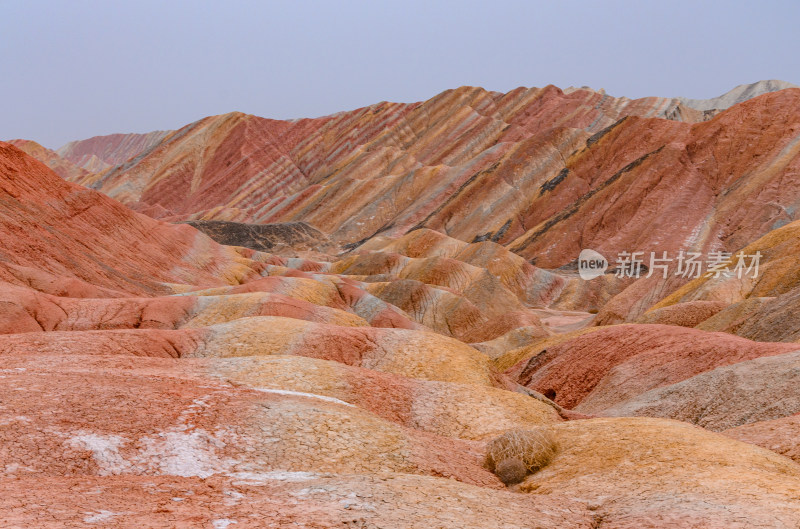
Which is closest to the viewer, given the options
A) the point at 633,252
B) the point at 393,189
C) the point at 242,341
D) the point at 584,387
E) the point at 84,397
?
the point at 84,397

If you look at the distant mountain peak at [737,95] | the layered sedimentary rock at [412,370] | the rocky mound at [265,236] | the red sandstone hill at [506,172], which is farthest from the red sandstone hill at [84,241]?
the distant mountain peak at [737,95]

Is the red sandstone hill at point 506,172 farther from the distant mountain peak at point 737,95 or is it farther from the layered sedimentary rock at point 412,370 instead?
the distant mountain peak at point 737,95

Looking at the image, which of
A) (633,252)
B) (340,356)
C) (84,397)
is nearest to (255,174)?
(633,252)

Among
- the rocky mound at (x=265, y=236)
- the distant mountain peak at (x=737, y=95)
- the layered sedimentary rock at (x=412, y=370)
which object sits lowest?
the layered sedimentary rock at (x=412, y=370)

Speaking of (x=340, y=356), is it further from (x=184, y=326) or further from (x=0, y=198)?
(x=0, y=198)

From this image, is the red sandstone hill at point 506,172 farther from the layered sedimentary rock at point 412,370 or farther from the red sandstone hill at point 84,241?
the red sandstone hill at point 84,241

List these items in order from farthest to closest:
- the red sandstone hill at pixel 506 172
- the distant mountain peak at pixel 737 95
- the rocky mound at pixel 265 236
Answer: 1. the distant mountain peak at pixel 737 95
2. the rocky mound at pixel 265 236
3. the red sandstone hill at pixel 506 172

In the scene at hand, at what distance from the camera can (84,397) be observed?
1359 cm

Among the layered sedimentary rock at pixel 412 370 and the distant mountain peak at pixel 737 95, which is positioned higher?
the distant mountain peak at pixel 737 95

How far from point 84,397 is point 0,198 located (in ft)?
133

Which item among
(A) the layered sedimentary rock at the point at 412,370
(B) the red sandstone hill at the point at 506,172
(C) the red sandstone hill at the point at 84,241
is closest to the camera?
(A) the layered sedimentary rock at the point at 412,370

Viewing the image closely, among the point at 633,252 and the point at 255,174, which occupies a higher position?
the point at 255,174

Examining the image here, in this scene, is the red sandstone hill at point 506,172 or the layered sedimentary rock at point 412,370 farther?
the red sandstone hill at point 506,172

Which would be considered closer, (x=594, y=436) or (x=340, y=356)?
(x=594, y=436)
